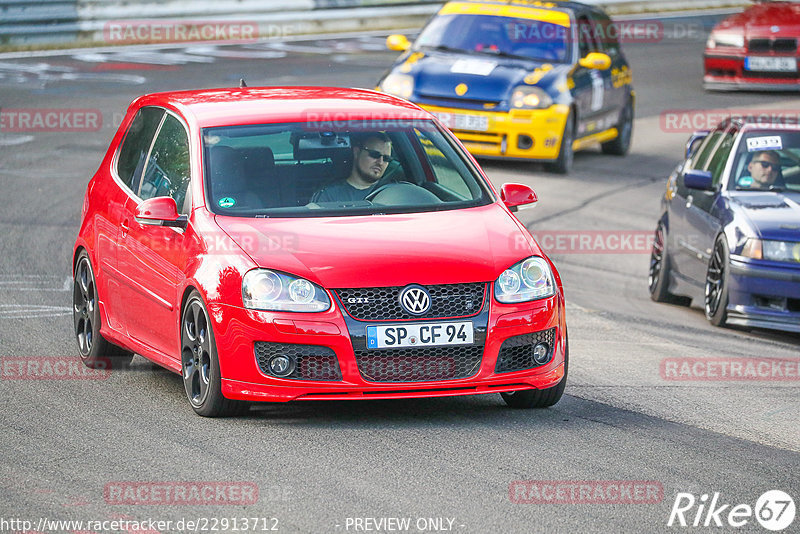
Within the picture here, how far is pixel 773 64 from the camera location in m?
24.1

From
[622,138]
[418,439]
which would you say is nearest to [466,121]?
[622,138]

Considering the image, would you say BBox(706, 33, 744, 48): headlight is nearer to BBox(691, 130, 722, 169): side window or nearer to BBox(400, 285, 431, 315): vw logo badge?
BBox(691, 130, 722, 169): side window

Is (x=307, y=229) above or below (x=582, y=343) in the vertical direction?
above

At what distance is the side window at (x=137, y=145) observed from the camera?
28.1ft

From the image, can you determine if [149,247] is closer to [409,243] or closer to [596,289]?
[409,243]

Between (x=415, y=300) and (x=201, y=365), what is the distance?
1118 mm

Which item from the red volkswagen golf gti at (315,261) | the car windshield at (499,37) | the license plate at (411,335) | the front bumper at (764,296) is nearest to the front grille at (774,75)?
the car windshield at (499,37)

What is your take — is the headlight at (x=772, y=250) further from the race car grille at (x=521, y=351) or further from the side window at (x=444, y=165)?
the race car grille at (x=521, y=351)

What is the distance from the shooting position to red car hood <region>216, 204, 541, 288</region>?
6961 millimetres

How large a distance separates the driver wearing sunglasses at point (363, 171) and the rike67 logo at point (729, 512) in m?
2.67

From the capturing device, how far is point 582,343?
9.67 meters

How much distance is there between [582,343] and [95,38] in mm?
16373

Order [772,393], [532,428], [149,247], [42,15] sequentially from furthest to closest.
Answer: [42,15] < [772,393] < [149,247] < [532,428]

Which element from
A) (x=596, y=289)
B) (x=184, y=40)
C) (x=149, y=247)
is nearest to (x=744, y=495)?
(x=149, y=247)
